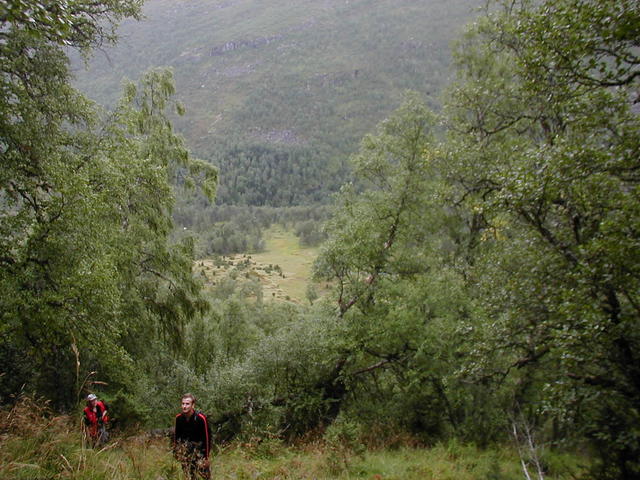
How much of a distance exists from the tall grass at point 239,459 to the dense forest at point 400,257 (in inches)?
35.4

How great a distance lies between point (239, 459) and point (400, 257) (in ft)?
29.3

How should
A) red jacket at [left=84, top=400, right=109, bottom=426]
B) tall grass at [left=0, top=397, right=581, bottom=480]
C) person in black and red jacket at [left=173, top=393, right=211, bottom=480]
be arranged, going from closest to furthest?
tall grass at [left=0, top=397, right=581, bottom=480] → person in black and red jacket at [left=173, top=393, right=211, bottom=480] → red jacket at [left=84, top=400, right=109, bottom=426]

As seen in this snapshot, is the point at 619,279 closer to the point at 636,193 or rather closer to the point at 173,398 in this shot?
the point at 636,193

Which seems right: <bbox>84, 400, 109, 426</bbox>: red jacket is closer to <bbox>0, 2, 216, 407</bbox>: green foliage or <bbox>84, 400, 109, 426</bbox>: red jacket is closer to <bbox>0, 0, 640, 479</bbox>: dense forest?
<bbox>0, 2, 216, 407</bbox>: green foliage

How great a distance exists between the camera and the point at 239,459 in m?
8.54

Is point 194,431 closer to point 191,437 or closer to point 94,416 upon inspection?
point 191,437

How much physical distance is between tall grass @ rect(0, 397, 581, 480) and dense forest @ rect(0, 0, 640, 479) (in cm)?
90

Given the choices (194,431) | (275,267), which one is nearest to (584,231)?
(194,431)

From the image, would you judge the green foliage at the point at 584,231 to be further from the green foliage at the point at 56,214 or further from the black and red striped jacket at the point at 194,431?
the green foliage at the point at 56,214

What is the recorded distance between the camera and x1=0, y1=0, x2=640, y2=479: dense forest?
6160 millimetres

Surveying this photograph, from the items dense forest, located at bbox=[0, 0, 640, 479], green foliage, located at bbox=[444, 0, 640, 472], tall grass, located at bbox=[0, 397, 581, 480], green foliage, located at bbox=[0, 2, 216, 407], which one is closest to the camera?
tall grass, located at bbox=[0, 397, 581, 480]

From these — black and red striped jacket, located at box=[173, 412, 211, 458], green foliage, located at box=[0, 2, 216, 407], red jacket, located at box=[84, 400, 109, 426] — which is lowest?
red jacket, located at box=[84, 400, 109, 426]

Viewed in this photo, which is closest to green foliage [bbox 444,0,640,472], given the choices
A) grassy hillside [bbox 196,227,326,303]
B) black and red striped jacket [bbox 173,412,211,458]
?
black and red striped jacket [bbox 173,412,211,458]

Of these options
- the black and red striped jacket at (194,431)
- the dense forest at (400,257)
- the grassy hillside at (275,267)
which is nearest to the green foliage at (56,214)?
the dense forest at (400,257)
